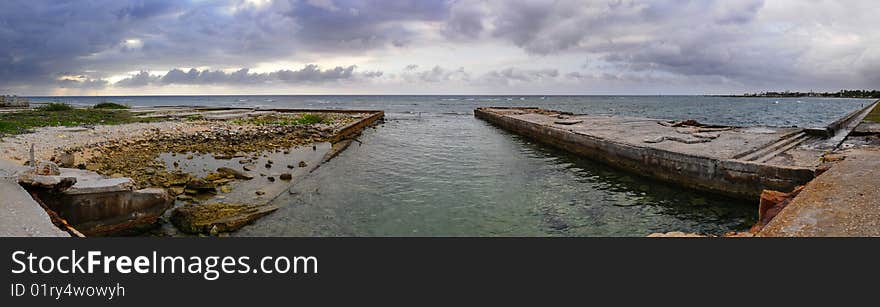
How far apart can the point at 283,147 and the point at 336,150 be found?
2104 mm

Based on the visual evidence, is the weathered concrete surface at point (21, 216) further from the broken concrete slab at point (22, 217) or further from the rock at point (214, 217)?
the rock at point (214, 217)

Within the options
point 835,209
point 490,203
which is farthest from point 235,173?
point 835,209

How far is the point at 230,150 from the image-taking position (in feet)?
51.1

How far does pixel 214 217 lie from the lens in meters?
7.84

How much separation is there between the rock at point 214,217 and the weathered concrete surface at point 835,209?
792 centimetres

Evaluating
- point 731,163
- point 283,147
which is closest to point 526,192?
point 731,163

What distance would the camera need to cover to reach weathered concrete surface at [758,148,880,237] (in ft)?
16.2

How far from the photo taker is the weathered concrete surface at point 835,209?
4930 mm

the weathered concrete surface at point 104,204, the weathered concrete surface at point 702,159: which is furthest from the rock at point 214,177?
the weathered concrete surface at point 702,159

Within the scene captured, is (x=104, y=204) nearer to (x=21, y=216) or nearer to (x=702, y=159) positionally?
(x=21, y=216)

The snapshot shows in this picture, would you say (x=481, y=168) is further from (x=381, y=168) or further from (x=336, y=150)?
(x=336, y=150)


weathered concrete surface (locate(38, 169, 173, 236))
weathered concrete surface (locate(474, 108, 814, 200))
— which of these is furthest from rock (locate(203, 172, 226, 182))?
weathered concrete surface (locate(474, 108, 814, 200))

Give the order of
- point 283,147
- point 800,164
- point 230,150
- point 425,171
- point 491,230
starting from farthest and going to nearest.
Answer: point 283,147 < point 230,150 < point 425,171 < point 800,164 < point 491,230

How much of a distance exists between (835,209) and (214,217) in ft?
31.2
